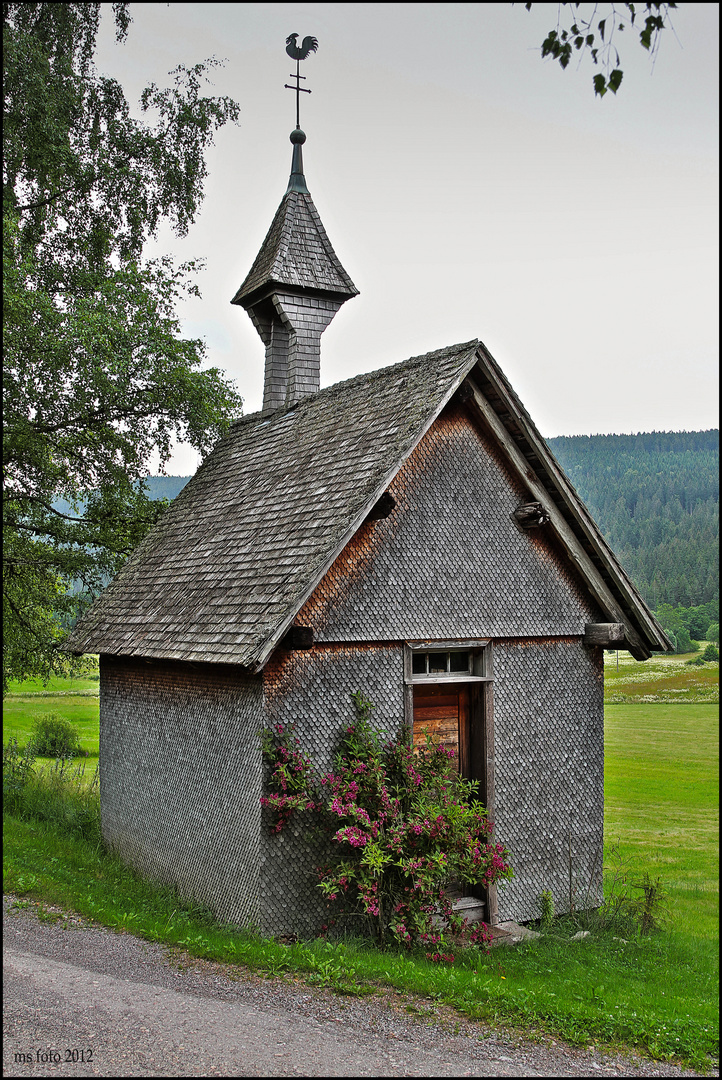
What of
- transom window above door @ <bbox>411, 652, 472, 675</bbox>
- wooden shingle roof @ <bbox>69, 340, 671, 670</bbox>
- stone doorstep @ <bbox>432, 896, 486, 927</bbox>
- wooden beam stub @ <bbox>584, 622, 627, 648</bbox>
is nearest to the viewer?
wooden shingle roof @ <bbox>69, 340, 671, 670</bbox>

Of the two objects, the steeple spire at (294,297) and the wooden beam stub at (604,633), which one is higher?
the steeple spire at (294,297)

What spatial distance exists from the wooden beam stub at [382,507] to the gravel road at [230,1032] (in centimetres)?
471

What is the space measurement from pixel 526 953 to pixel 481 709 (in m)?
2.73

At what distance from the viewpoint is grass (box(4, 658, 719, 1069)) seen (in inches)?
263

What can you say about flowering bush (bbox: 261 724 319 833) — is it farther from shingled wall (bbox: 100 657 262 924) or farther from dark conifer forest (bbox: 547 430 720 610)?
dark conifer forest (bbox: 547 430 720 610)

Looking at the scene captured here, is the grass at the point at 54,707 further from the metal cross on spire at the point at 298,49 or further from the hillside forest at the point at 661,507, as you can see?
the metal cross on spire at the point at 298,49

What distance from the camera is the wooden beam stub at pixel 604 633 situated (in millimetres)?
11070

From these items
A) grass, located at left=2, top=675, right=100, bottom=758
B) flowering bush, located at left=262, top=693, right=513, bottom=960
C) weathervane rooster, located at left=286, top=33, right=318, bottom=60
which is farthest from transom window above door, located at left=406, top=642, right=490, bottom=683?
grass, located at left=2, top=675, right=100, bottom=758

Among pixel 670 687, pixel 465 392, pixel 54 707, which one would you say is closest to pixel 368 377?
pixel 465 392

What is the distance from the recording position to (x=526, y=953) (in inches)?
369

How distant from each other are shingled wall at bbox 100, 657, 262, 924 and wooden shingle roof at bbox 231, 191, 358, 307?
7.45 metres

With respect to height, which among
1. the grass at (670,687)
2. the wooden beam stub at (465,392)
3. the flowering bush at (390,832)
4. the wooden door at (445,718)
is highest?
the wooden beam stub at (465,392)

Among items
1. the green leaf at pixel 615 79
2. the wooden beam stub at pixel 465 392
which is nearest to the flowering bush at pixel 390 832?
the wooden beam stub at pixel 465 392

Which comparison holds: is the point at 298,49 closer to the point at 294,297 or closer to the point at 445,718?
the point at 294,297
